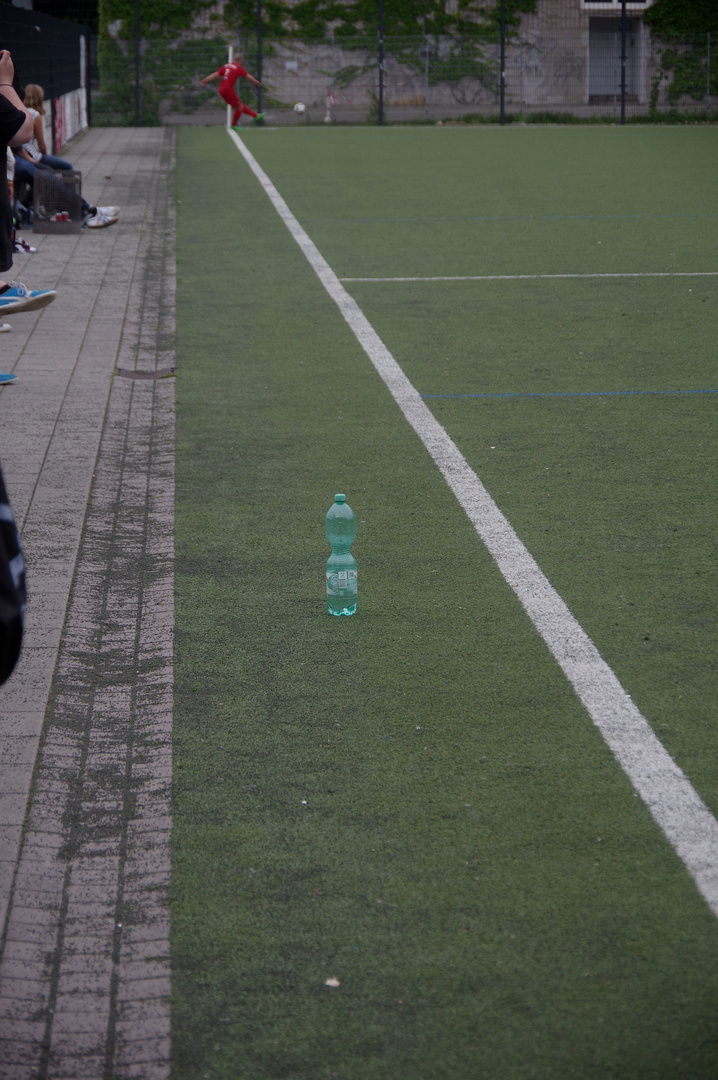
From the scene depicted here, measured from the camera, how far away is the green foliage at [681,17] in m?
42.8

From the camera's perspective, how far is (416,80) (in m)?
41.2

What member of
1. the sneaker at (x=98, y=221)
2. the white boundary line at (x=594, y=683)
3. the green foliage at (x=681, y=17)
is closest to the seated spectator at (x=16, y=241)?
the sneaker at (x=98, y=221)

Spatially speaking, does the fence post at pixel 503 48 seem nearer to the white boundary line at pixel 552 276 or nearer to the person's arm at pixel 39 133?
the person's arm at pixel 39 133

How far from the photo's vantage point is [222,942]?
9.88 ft

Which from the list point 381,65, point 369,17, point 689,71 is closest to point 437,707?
point 381,65

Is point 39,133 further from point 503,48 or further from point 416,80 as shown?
point 503,48

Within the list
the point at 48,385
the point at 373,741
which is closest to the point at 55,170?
the point at 48,385

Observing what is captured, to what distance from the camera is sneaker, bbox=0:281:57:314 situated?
28.8 feet

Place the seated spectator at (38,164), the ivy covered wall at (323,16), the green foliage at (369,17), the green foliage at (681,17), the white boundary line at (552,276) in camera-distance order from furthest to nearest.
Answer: the green foliage at (681,17), the green foliage at (369,17), the ivy covered wall at (323,16), the seated spectator at (38,164), the white boundary line at (552,276)

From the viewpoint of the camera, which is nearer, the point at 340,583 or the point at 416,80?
the point at 340,583

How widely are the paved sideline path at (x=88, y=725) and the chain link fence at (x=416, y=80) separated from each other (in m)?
33.4

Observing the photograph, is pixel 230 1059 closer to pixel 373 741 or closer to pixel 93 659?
pixel 373 741

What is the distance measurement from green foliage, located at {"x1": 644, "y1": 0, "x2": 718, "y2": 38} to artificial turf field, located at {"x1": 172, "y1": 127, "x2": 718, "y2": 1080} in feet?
122

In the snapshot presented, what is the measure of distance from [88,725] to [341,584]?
3.88 feet
